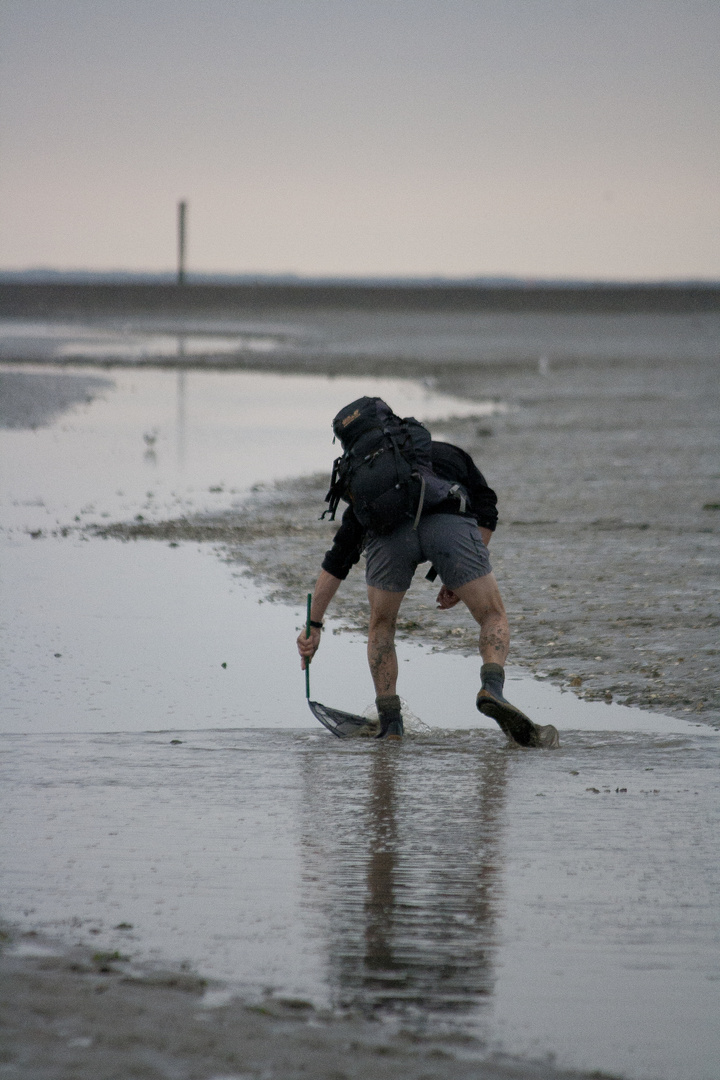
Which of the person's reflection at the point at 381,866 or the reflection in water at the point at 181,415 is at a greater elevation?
the reflection in water at the point at 181,415

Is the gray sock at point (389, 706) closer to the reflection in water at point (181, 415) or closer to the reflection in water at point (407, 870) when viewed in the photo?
the reflection in water at point (407, 870)

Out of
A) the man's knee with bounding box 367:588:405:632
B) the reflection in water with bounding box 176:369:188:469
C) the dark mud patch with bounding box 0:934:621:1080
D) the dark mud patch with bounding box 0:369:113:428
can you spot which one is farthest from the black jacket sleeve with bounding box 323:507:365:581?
the dark mud patch with bounding box 0:369:113:428

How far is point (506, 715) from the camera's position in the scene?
18.9ft

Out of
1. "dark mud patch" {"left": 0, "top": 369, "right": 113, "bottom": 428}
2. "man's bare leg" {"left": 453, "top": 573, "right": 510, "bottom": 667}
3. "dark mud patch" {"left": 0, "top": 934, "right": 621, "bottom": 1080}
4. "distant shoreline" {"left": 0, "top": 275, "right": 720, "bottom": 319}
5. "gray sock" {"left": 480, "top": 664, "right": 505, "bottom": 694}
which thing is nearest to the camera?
"dark mud patch" {"left": 0, "top": 934, "right": 621, "bottom": 1080}

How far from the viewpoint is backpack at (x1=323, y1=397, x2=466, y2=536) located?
18.8ft

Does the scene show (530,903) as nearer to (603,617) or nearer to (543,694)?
(543,694)

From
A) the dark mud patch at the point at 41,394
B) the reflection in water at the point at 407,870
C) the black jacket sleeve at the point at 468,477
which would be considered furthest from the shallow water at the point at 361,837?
the dark mud patch at the point at 41,394

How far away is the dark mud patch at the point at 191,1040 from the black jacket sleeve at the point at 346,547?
8.37 feet

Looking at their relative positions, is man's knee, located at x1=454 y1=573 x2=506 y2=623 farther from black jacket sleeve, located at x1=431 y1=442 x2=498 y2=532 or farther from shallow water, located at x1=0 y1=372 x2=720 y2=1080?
shallow water, located at x1=0 y1=372 x2=720 y2=1080

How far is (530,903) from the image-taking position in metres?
4.28

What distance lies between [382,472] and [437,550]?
41 centimetres

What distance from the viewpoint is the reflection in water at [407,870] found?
12.2 feet

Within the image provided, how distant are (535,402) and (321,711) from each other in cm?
1905

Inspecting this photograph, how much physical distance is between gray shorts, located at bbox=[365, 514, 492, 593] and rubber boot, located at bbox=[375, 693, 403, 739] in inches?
21.0
